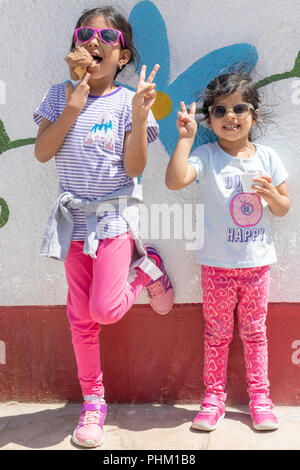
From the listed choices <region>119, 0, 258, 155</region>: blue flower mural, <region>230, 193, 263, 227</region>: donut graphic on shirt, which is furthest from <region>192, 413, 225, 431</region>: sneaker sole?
<region>119, 0, 258, 155</region>: blue flower mural

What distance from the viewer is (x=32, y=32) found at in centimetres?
278

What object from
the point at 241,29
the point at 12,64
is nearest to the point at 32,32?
the point at 12,64

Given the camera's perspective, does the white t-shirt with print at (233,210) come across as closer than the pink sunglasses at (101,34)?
No

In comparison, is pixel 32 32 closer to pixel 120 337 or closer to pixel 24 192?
pixel 24 192

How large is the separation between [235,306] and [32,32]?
1.68 metres

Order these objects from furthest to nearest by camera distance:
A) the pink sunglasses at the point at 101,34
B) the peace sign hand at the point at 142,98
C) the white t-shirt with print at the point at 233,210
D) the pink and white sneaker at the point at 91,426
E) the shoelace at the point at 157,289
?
1. the shoelace at the point at 157,289
2. the white t-shirt with print at the point at 233,210
3. the pink and white sneaker at the point at 91,426
4. the pink sunglasses at the point at 101,34
5. the peace sign hand at the point at 142,98

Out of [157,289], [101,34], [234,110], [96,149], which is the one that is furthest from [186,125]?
[157,289]

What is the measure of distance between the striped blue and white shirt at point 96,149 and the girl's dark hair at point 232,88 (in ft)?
1.13

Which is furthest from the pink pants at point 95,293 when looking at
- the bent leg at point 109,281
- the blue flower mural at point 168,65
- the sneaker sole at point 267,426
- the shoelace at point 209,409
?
the sneaker sole at point 267,426

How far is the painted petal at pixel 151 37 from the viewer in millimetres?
2717

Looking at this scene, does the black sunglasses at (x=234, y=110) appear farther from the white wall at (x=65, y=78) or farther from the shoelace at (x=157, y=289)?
the shoelace at (x=157, y=289)

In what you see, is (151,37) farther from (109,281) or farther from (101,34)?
(109,281)

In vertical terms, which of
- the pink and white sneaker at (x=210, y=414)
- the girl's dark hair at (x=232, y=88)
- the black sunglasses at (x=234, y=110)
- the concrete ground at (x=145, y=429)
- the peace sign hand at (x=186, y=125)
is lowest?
the concrete ground at (x=145, y=429)

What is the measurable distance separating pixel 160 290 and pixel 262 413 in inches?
29.4
